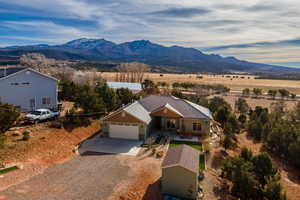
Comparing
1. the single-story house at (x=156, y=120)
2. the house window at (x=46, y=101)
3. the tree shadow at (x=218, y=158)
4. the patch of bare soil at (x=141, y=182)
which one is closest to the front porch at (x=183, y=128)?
the single-story house at (x=156, y=120)

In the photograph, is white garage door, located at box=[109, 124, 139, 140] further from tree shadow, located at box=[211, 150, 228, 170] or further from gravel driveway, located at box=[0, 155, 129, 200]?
tree shadow, located at box=[211, 150, 228, 170]

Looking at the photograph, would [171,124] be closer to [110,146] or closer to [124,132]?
[124,132]

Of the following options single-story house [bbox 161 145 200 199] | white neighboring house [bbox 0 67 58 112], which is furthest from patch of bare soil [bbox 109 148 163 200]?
white neighboring house [bbox 0 67 58 112]

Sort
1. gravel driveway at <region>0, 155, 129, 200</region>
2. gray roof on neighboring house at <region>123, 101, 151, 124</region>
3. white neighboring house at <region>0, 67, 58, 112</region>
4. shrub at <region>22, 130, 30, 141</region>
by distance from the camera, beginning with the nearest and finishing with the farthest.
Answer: gravel driveway at <region>0, 155, 129, 200</region> < shrub at <region>22, 130, 30, 141</region> < gray roof on neighboring house at <region>123, 101, 151, 124</region> < white neighboring house at <region>0, 67, 58, 112</region>

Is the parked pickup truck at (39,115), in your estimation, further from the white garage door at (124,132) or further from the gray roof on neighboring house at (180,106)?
the gray roof on neighboring house at (180,106)

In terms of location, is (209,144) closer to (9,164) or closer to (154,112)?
(154,112)

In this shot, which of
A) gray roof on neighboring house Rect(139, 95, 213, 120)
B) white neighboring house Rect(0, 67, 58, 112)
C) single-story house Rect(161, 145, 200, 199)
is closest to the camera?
single-story house Rect(161, 145, 200, 199)

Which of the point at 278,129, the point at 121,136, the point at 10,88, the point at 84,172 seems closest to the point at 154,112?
the point at 121,136
